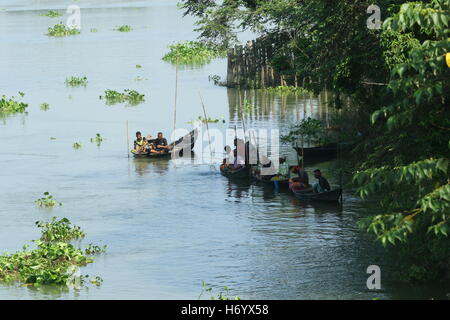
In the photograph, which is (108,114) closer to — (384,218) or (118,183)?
(118,183)


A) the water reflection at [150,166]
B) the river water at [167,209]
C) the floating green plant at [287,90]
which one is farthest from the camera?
the floating green plant at [287,90]

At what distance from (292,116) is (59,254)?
21.6 meters

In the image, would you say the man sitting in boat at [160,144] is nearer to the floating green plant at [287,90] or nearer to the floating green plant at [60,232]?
the floating green plant at [60,232]

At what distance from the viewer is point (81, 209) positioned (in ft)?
95.7

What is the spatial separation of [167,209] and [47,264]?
6752 millimetres

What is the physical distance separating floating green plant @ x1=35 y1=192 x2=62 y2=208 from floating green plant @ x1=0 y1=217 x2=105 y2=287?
474 centimetres

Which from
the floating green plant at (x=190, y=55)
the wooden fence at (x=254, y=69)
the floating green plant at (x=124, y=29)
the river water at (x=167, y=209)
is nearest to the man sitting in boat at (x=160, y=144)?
the river water at (x=167, y=209)

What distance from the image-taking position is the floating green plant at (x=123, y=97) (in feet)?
166

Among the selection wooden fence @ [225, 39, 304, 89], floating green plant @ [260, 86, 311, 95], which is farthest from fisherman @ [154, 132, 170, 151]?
floating green plant @ [260, 86, 311, 95]

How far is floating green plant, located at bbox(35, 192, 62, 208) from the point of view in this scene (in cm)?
2961

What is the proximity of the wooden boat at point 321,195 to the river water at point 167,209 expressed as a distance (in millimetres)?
280

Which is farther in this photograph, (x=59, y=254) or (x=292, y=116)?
(x=292, y=116)
